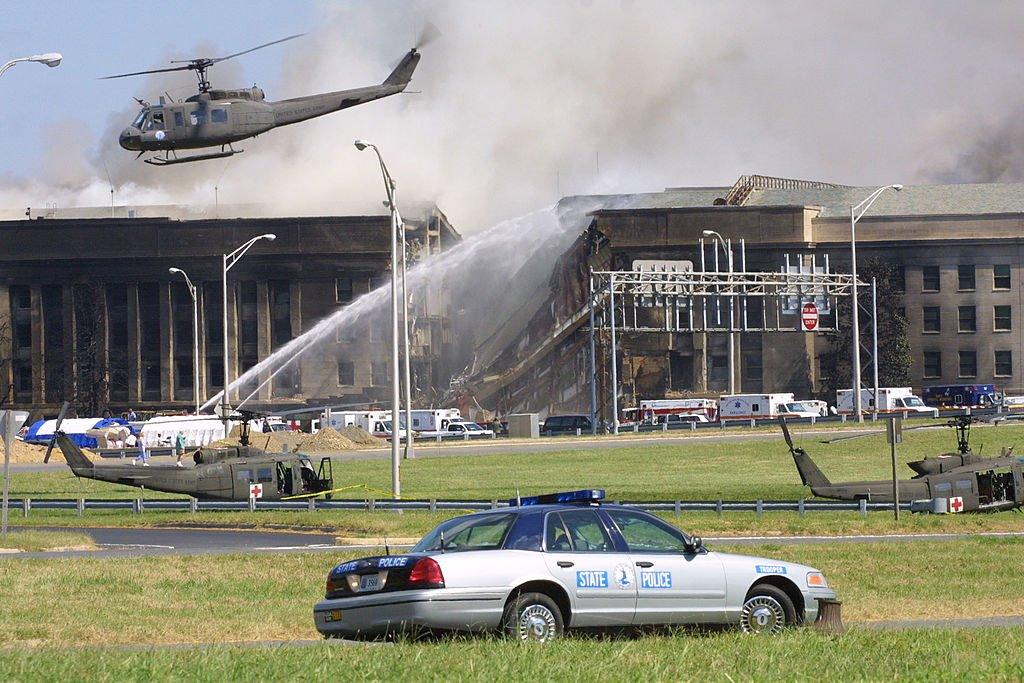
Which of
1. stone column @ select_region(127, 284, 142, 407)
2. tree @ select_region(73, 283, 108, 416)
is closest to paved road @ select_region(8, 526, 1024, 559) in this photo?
tree @ select_region(73, 283, 108, 416)

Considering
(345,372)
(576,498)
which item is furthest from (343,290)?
(576,498)

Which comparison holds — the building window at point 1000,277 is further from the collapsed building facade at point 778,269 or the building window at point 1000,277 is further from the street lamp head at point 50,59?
the street lamp head at point 50,59

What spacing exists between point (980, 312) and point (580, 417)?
3513cm

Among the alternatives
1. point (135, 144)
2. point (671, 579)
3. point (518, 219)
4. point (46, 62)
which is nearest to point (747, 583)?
point (671, 579)

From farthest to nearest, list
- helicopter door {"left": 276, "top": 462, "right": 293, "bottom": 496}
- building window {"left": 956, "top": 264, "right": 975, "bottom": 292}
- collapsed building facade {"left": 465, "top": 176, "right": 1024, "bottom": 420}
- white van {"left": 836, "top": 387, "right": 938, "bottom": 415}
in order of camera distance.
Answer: building window {"left": 956, "top": 264, "right": 975, "bottom": 292}
collapsed building facade {"left": 465, "top": 176, "right": 1024, "bottom": 420}
white van {"left": 836, "top": 387, "right": 938, "bottom": 415}
helicopter door {"left": 276, "top": 462, "right": 293, "bottom": 496}

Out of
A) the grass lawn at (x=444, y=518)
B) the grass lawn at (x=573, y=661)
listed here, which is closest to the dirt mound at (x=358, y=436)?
the grass lawn at (x=444, y=518)

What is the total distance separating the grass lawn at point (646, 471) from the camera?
5191cm

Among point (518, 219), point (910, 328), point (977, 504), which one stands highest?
point (518, 219)

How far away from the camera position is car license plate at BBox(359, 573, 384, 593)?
50.3 ft

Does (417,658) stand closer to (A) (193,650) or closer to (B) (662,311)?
(A) (193,650)

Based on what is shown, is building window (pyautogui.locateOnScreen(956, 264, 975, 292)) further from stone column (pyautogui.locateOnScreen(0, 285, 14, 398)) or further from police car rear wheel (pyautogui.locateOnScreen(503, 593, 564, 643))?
police car rear wheel (pyautogui.locateOnScreen(503, 593, 564, 643))

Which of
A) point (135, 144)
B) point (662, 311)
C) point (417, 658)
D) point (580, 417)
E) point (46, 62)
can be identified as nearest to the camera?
point (417, 658)

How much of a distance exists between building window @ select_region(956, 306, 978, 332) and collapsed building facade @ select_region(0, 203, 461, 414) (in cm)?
3762

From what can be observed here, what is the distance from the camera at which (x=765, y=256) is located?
367 ft
